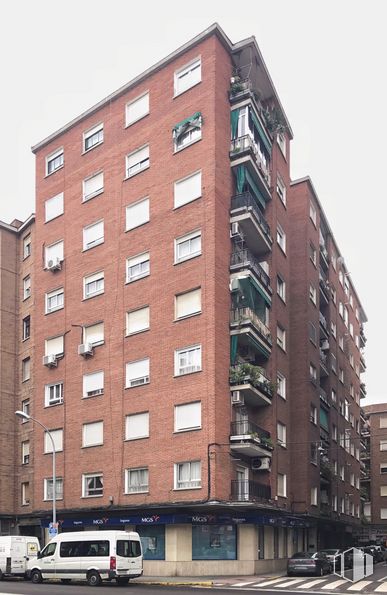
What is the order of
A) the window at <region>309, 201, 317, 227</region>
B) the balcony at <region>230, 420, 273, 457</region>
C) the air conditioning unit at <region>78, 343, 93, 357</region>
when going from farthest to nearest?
the window at <region>309, 201, 317, 227</region> < the air conditioning unit at <region>78, 343, 93, 357</region> < the balcony at <region>230, 420, 273, 457</region>

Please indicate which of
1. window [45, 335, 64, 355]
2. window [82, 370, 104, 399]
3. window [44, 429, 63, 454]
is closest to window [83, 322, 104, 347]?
window [82, 370, 104, 399]

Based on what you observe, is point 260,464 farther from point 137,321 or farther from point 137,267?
point 137,267

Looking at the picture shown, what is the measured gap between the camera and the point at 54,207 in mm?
46031

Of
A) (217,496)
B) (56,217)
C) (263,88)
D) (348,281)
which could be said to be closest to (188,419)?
(217,496)

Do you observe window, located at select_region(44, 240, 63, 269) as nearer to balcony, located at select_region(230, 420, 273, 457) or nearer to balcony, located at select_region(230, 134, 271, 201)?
balcony, located at select_region(230, 134, 271, 201)

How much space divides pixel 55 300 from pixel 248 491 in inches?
642

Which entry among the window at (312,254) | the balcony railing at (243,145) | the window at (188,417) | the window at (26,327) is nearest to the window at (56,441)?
the window at (26,327)

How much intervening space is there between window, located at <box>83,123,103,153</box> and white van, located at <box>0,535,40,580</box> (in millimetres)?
22284

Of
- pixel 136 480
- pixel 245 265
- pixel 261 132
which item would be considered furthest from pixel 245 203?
pixel 136 480

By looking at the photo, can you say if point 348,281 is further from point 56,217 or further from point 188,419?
point 188,419

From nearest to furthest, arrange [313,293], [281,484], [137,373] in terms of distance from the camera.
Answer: [137,373], [281,484], [313,293]

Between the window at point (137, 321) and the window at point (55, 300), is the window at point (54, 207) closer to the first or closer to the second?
the window at point (55, 300)

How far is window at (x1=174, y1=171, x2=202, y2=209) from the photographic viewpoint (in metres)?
37.4

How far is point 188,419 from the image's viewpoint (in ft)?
115
